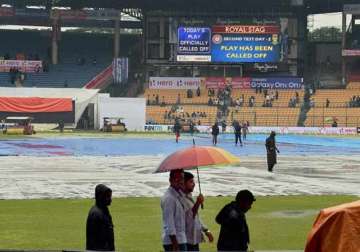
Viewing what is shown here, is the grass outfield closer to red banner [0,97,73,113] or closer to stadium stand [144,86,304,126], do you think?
red banner [0,97,73,113]

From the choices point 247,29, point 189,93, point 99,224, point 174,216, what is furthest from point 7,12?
point 99,224

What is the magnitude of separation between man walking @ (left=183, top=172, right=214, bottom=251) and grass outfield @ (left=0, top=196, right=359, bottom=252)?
3325 mm

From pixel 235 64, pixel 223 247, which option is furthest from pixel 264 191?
pixel 235 64

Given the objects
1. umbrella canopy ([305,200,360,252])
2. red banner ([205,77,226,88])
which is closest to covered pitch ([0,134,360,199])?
umbrella canopy ([305,200,360,252])

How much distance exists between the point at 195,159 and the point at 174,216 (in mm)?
673

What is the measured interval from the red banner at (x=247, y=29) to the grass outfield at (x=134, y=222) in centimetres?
6358

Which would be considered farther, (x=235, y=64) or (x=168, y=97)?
(x=235, y=64)

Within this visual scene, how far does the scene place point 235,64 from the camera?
84.2 m

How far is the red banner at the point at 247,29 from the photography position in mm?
81688

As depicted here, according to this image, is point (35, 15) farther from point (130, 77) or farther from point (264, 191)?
point (264, 191)

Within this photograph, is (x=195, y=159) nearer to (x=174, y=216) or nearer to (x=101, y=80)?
(x=174, y=216)

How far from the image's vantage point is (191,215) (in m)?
8.35

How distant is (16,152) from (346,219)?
114 feet

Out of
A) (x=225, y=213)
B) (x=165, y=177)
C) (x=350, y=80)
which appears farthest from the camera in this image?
(x=350, y=80)
